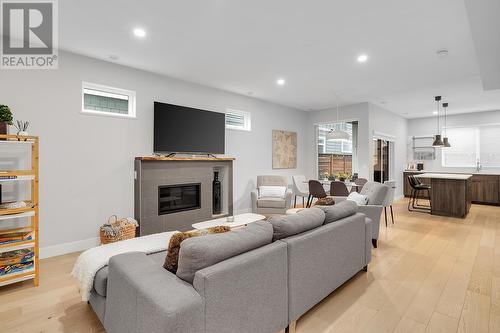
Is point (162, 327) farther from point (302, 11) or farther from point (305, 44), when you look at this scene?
point (305, 44)

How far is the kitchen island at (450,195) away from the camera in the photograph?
5586 mm

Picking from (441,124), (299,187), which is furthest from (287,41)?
(441,124)

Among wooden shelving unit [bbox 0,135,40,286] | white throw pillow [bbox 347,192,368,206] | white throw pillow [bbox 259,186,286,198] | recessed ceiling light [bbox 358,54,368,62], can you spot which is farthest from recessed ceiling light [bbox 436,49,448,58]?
wooden shelving unit [bbox 0,135,40,286]

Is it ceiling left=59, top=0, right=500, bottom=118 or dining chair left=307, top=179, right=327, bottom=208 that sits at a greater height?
ceiling left=59, top=0, right=500, bottom=118

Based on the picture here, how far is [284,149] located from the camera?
6.82 meters

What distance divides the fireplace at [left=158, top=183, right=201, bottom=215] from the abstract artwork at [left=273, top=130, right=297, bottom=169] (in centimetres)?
244

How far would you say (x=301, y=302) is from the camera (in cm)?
197

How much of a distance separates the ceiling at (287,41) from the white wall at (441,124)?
334cm

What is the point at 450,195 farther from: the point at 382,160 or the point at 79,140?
the point at 79,140

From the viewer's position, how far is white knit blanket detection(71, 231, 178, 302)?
6.39 ft

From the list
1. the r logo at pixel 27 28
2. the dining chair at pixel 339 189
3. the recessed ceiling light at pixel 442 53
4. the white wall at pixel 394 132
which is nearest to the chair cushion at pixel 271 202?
the dining chair at pixel 339 189

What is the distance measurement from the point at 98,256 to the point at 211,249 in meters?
1.17

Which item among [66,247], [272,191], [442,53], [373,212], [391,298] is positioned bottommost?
[391,298]

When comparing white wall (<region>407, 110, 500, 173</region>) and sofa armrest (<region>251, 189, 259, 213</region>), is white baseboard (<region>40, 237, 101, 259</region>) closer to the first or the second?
sofa armrest (<region>251, 189, 259, 213</region>)
